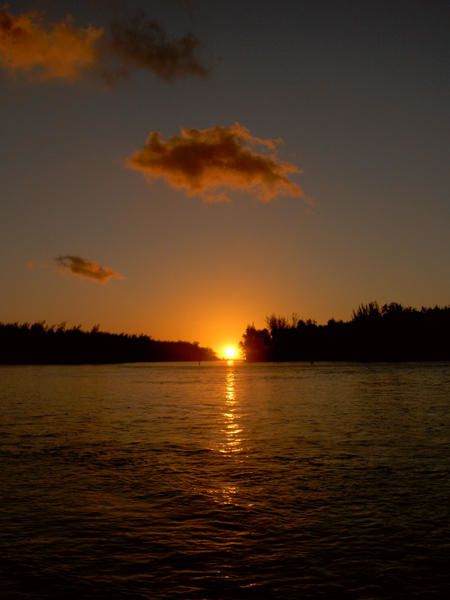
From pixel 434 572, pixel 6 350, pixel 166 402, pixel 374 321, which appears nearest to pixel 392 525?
pixel 434 572

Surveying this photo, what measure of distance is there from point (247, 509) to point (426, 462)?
26.1ft

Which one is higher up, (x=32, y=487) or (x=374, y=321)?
(x=374, y=321)

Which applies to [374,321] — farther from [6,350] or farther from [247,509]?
[247,509]

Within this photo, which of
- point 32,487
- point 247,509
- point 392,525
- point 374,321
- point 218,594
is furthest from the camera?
point 374,321

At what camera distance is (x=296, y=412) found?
36625 millimetres

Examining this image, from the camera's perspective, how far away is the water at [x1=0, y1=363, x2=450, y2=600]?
9.30 metres

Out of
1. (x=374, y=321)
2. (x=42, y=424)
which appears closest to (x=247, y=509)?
(x=42, y=424)

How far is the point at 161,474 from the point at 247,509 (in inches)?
191

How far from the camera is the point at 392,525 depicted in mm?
11992

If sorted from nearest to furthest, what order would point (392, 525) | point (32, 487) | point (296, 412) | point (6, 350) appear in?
point (392, 525) < point (32, 487) < point (296, 412) < point (6, 350)

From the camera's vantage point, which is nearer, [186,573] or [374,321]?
[186,573]

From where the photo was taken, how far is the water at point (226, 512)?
30.5 ft

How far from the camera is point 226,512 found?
13266mm

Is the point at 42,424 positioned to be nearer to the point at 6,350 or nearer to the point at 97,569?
the point at 97,569
